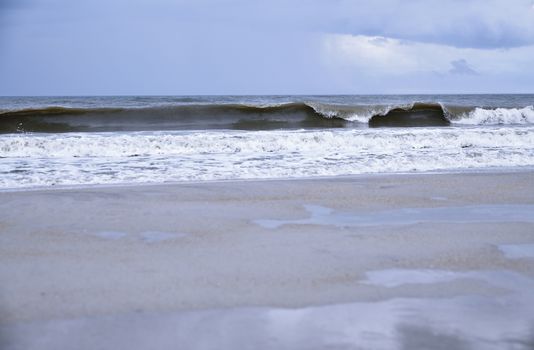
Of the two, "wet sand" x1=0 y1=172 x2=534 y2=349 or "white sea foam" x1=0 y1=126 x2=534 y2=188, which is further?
"white sea foam" x1=0 y1=126 x2=534 y2=188

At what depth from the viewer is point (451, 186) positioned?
6.45 m

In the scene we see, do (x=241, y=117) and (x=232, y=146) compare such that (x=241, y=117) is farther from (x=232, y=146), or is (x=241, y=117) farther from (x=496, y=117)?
(x=496, y=117)

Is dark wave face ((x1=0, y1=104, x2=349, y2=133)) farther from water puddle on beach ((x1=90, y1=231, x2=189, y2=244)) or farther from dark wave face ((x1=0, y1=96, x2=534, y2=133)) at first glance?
water puddle on beach ((x1=90, y1=231, x2=189, y2=244))

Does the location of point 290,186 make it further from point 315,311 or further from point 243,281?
point 315,311

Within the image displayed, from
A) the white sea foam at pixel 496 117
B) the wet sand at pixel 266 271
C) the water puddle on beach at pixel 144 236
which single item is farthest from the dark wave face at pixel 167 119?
the water puddle on beach at pixel 144 236

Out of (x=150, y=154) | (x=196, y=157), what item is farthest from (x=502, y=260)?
(x=150, y=154)

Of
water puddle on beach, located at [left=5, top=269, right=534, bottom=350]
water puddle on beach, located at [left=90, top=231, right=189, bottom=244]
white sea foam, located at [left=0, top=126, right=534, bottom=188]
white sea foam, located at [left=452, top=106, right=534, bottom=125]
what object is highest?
white sea foam, located at [left=452, top=106, right=534, bottom=125]

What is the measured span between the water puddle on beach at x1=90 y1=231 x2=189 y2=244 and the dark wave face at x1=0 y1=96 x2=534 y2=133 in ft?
A: 41.2

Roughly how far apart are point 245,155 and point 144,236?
5.80m

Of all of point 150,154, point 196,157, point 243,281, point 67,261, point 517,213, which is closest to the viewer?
point 243,281

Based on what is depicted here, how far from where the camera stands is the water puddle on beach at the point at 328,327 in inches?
93.9

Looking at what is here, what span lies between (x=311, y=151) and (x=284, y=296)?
7.91 metres

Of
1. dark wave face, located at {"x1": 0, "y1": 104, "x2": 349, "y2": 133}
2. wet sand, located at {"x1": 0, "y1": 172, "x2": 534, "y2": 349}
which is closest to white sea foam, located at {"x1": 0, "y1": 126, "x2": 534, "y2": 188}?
wet sand, located at {"x1": 0, "y1": 172, "x2": 534, "y2": 349}

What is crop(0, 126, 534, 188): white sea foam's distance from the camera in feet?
24.9
